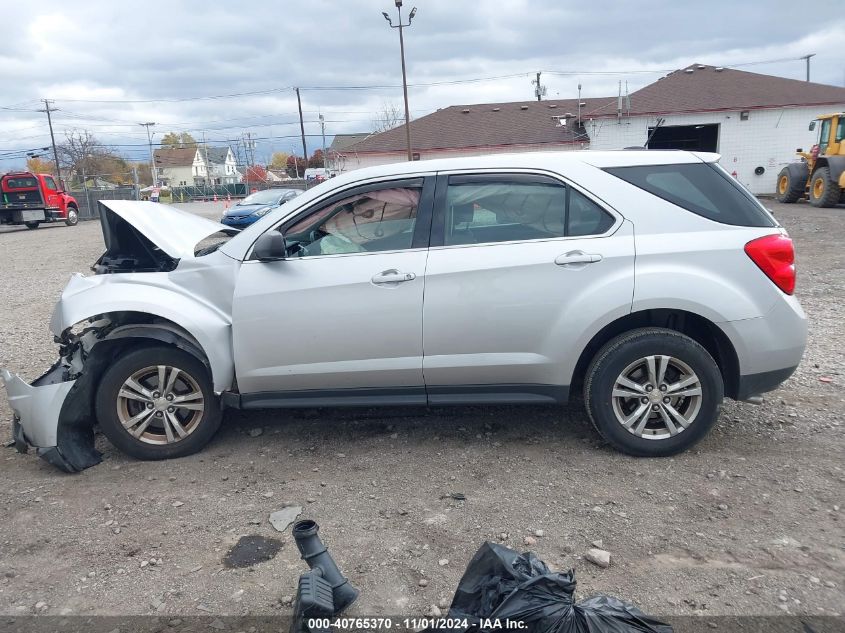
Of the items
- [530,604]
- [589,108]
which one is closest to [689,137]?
[589,108]

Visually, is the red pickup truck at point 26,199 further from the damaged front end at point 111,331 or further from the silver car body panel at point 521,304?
the silver car body panel at point 521,304

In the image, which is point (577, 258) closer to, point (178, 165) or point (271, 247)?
point (271, 247)

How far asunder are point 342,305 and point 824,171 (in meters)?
20.7

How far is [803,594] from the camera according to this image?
2.67 metres

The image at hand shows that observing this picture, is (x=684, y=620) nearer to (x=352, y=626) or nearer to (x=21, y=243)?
(x=352, y=626)

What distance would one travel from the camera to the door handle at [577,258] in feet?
12.2

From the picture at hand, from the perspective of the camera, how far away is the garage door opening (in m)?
30.0

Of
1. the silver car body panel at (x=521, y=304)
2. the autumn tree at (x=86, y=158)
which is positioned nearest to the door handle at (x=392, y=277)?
the silver car body panel at (x=521, y=304)

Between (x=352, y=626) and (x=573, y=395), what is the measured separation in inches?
102

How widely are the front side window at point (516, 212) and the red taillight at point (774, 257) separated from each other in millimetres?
819

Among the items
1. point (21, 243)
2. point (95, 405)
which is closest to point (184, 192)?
point (21, 243)

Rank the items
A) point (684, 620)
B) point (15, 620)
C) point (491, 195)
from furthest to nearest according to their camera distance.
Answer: point (491, 195)
point (15, 620)
point (684, 620)

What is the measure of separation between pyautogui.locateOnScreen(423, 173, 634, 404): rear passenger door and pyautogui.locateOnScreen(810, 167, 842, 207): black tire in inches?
759

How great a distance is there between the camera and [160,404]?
13.5ft
